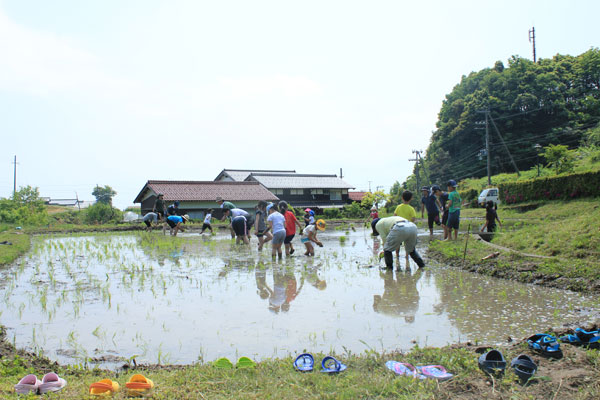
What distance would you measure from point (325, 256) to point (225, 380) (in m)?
7.83

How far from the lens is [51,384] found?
289 centimetres

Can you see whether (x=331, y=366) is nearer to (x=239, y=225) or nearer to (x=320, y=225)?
(x=239, y=225)

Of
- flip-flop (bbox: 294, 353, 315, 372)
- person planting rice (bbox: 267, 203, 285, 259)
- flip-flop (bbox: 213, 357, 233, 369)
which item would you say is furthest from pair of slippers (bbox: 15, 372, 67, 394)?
person planting rice (bbox: 267, 203, 285, 259)

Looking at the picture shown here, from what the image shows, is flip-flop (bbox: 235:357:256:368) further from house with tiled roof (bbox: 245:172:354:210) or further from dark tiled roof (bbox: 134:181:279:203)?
house with tiled roof (bbox: 245:172:354:210)

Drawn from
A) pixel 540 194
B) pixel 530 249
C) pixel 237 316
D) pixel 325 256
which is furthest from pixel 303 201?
pixel 237 316

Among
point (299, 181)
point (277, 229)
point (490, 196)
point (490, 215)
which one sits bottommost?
point (277, 229)

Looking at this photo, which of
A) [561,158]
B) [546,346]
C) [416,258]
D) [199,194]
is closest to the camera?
[546,346]

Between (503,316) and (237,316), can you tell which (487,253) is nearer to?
(503,316)

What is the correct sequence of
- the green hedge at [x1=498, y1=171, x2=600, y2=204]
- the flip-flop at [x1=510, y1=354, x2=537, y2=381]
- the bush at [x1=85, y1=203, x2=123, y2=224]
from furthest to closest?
the bush at [x1=85, y1=203, x2=123, y2=224] < the green hedge at [x1=498, y1=171, x2=600, y2=204] < the flip-flop at [x1=510, y1=354, x2=537, y2=381]

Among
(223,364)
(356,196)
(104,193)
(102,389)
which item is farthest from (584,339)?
(104,193)

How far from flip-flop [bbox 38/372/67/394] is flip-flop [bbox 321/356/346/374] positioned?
5.79ft

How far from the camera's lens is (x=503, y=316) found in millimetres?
4836

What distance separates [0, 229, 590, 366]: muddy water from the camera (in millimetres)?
4129

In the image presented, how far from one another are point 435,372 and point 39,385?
8.68 feet
